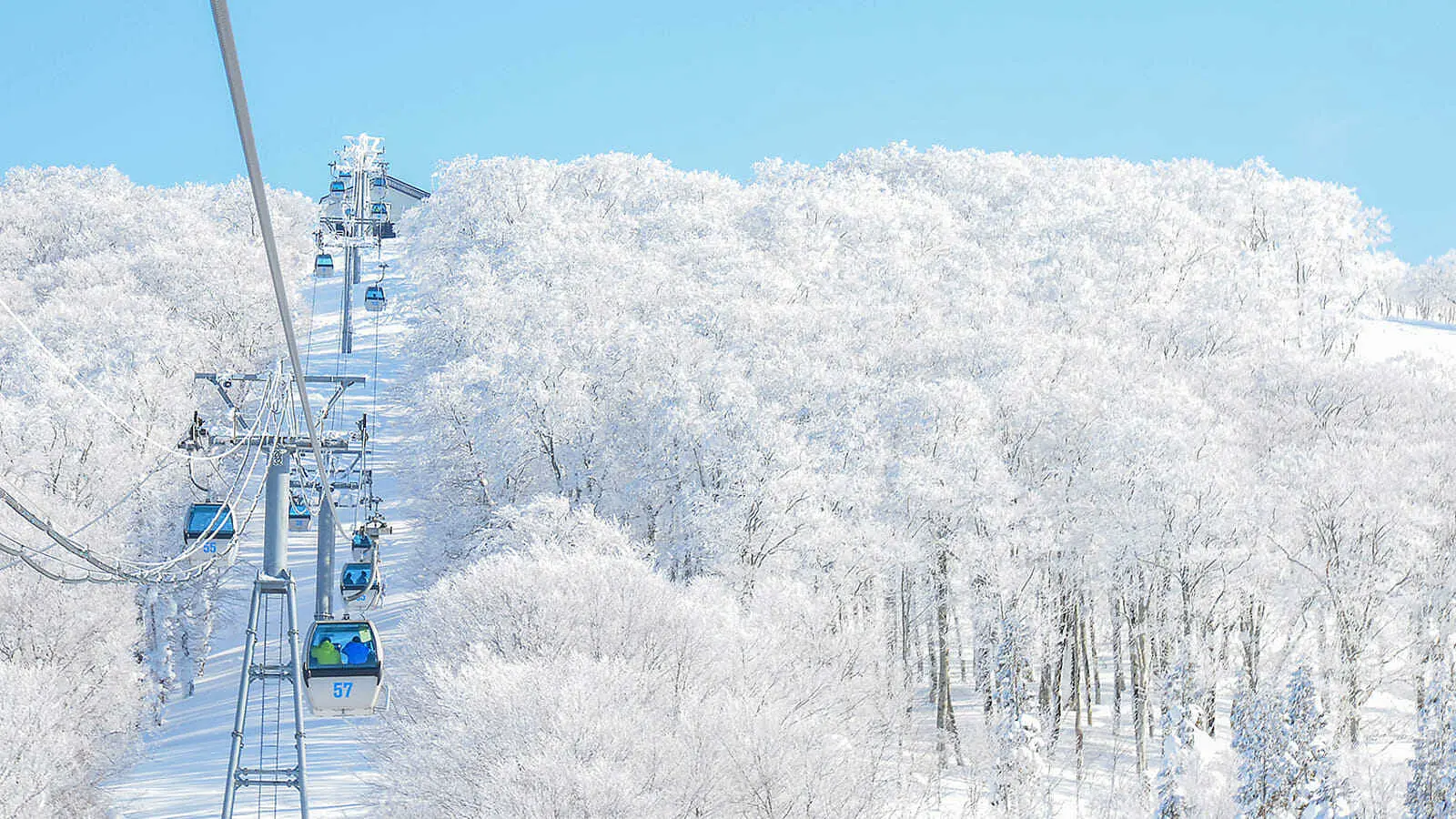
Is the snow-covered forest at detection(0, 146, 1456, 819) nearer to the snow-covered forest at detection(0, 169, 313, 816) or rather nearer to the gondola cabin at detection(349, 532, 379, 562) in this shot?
the snow-covered forest at detection(0, 169, 313, 816)

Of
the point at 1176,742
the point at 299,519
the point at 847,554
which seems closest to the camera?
the point at 299,519

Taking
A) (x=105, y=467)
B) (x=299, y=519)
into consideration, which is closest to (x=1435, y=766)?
(x=299, y=519)

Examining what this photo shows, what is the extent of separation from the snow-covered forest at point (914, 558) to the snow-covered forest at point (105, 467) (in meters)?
10.8

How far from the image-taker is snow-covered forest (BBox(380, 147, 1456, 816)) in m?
31.1

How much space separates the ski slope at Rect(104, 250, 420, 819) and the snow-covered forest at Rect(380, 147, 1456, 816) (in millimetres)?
5159

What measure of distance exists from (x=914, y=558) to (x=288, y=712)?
3340 cm

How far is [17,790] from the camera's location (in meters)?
34.9

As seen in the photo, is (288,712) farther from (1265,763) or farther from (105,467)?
(1265,763)

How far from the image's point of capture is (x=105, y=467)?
2101 inches

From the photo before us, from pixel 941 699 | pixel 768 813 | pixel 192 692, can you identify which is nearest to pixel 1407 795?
pixel 941 699

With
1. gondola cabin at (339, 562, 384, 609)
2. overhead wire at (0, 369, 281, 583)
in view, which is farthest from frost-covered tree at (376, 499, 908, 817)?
overhead wire at (0, 369, 281, 583)

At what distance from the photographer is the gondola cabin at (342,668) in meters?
15.5

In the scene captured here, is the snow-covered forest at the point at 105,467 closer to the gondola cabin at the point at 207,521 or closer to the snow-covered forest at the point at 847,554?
the snow-covered forest at the point at 847,554

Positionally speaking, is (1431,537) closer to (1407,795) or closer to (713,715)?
(1407,795)
